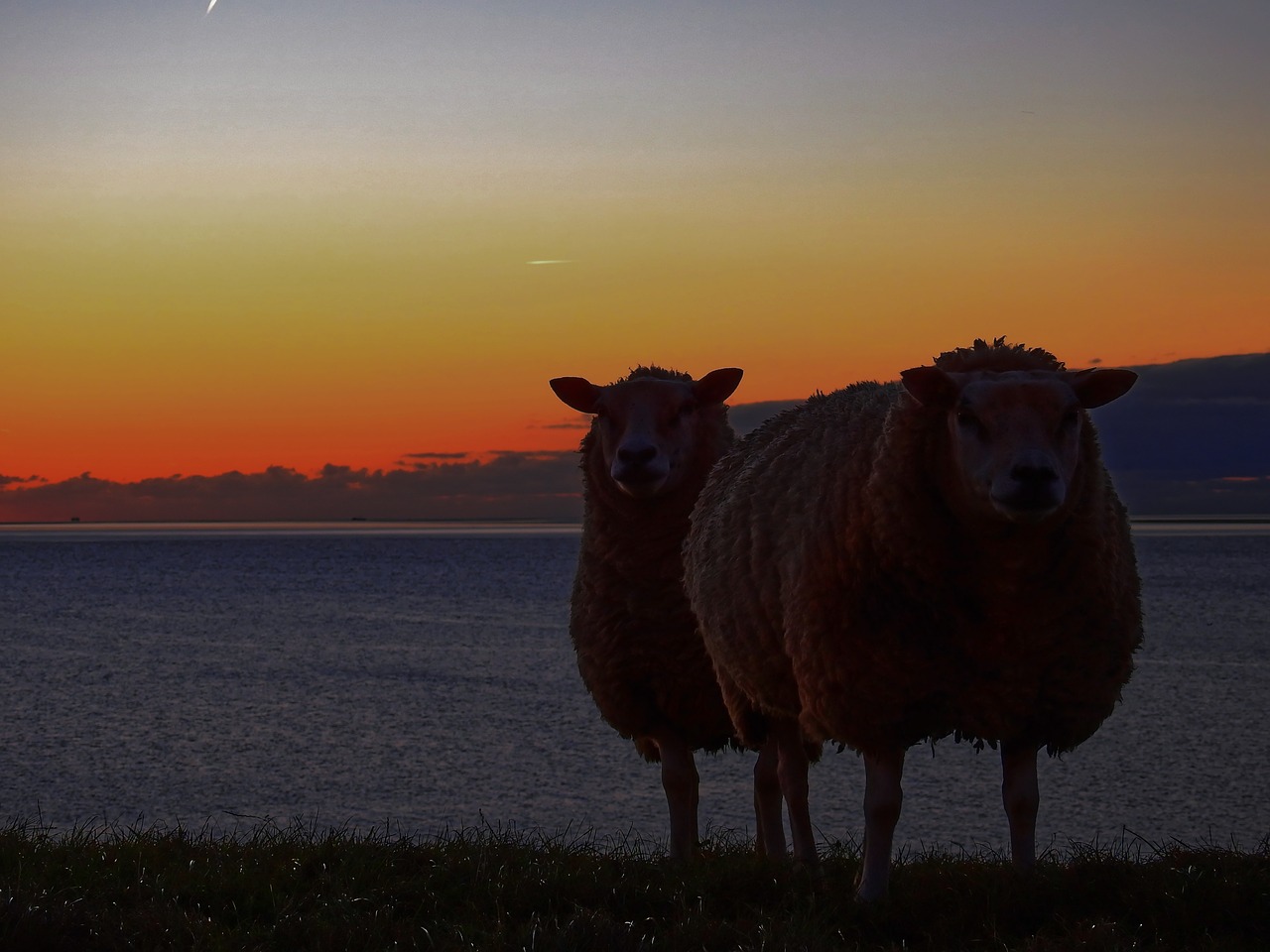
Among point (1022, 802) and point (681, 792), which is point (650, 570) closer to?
point (681, 792)

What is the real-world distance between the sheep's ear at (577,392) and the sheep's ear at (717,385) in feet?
1.90

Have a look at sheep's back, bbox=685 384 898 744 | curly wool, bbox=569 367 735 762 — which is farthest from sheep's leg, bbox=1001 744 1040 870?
curly wool, bbox=569 367 735 762

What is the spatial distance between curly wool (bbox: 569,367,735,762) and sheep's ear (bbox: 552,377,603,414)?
253 mm

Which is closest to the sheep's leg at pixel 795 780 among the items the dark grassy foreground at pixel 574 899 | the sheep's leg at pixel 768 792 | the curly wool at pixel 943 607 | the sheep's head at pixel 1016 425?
the sheep's leg at pixel 768 792

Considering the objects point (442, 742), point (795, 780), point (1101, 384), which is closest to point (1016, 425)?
point (1101, 384)

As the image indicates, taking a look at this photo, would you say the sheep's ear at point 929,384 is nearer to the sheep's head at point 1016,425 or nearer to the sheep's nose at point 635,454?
the sheep's head at point 1016,425

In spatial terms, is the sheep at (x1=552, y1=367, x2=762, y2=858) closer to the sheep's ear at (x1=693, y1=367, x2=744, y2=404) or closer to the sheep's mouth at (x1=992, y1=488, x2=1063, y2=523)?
the sheep's ear at (x1=693, y1=367, x2=744, y2=404)

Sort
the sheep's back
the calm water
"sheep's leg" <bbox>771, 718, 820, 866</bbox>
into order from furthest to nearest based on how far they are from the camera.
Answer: the calm water, "sheep's leg" <bbox>771, 718, 820, 866</bbox>, the sheep's back

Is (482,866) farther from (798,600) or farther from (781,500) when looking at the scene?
(781,500)

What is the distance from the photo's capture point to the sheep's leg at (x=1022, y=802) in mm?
5891

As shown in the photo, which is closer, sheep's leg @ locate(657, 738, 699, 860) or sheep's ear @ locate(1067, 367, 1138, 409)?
sheep's ear @ locate(1067, 367, 1138, 409)

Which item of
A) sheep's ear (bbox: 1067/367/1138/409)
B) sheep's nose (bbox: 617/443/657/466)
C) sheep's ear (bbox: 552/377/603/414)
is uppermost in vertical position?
sheep's ear (bbox: 552/377/603/414)

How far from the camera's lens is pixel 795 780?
692 cm

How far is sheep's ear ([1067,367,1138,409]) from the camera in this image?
5.70m
